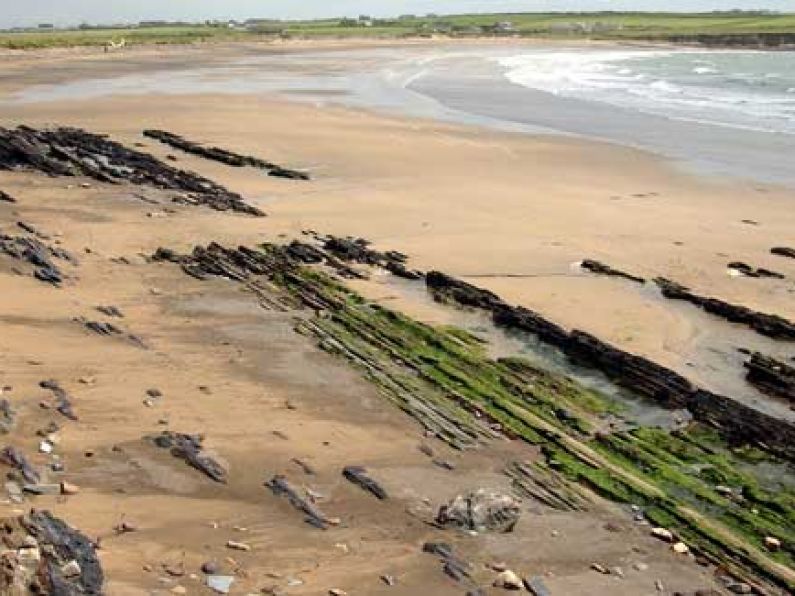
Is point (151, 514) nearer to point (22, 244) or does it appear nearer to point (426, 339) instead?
point (426, 339)

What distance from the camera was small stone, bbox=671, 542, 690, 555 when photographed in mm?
7535

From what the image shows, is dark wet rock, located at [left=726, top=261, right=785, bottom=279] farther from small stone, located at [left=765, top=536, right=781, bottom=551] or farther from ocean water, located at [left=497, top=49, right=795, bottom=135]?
ocean water, located at [left=497, top=49, right=795, bottom=135]

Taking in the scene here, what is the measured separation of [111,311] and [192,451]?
14.7 ft

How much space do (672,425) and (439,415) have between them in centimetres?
242

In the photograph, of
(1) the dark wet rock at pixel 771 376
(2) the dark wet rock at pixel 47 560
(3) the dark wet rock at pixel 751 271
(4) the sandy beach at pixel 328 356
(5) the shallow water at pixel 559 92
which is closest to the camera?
(2) the dark wet rock at pixel 47 560

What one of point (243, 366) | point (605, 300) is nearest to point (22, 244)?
point (243, 366)

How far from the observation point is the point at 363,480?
817 centimetres

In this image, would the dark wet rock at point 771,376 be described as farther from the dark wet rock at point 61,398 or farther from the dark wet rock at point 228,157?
the dark wet rock at point 228,157

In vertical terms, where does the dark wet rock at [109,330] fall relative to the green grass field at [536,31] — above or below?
below

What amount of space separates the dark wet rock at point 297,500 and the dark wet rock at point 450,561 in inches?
32.0

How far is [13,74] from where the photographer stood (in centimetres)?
5719

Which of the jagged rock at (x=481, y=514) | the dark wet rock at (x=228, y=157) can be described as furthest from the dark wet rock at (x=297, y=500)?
the dark wet rock at (x=228, y=157)

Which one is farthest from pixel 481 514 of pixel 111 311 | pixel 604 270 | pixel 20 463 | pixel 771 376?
pixel 604 270

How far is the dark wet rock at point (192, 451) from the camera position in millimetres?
7996
